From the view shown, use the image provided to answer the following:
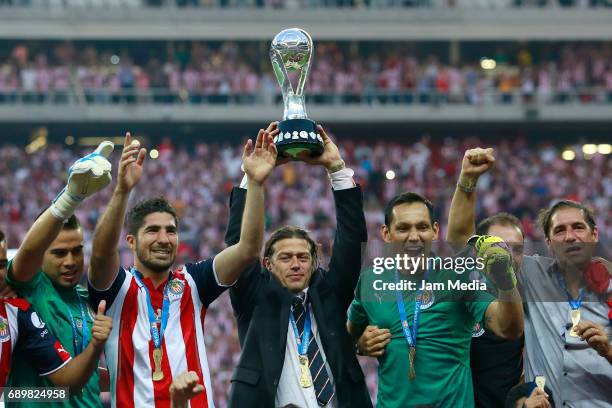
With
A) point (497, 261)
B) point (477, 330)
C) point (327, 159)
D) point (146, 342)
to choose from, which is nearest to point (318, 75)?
point (327, 159)

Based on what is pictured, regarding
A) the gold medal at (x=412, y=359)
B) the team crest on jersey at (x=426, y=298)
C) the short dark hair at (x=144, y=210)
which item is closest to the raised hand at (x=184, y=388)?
the short dark hair at (x=144, y=210)

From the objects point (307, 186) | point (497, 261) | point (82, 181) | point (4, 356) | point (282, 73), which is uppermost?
point (307, 186)

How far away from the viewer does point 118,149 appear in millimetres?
28266

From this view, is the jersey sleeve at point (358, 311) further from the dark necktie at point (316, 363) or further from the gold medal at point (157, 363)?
the gold medal at point (157, 363)

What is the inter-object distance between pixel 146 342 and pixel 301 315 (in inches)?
30.1

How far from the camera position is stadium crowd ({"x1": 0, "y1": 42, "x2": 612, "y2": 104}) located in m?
29.5

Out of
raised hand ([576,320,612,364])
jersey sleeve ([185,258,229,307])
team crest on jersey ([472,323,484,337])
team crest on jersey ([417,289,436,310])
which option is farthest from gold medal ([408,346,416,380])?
jersey sleeve ([185,258,229,307])

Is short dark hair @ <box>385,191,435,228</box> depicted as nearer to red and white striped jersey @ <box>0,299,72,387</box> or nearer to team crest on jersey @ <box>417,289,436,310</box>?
team crest on jersey @ <box>417,289,436,310</box>

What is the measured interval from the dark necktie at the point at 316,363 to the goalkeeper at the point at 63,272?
97cm

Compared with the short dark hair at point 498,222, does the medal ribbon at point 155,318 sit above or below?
below

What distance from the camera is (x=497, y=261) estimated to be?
502 centimetres

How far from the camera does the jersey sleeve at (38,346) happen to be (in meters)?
5.09

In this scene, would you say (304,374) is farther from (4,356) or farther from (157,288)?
(4,356)

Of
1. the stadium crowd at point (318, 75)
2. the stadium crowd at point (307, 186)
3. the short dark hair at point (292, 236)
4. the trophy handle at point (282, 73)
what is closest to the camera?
the short dark hair at point (292, 236)
